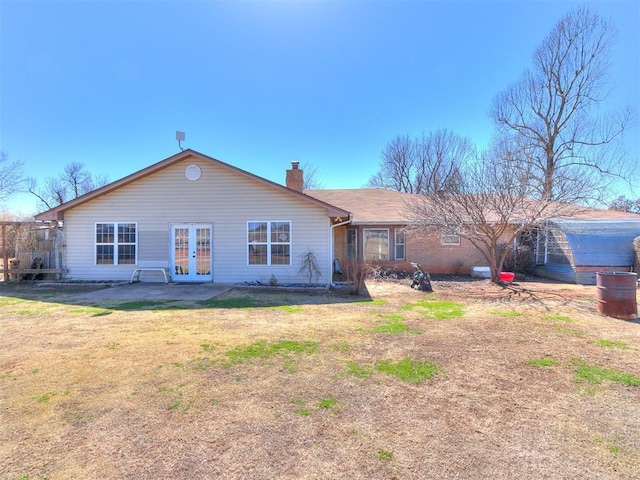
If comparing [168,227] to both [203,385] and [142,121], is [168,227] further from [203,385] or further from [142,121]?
[203,385]

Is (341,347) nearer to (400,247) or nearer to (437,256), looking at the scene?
(400,247)

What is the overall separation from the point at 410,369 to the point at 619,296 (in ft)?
19.6

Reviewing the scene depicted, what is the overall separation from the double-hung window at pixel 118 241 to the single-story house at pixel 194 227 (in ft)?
0.12

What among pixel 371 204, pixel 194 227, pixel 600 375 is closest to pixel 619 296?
pixel 600 375

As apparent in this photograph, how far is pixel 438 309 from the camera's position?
812cm

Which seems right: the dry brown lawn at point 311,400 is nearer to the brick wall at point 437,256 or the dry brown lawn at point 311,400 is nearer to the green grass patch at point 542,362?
the green grass patch at point 542,362

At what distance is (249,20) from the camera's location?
32.5ft

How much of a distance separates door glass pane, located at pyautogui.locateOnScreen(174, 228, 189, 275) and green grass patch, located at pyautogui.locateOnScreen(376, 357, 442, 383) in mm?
9792

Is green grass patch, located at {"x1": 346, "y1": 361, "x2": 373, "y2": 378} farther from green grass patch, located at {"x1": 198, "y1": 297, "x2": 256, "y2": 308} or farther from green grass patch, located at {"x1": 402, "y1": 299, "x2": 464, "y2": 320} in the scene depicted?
green grass patch, located at {"x1": 198, "y1": 297, "x2": 256, "y2": 308}

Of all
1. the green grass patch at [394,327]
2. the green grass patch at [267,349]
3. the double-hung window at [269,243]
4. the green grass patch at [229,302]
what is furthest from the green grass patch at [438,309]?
the double-hung window at [269,243]

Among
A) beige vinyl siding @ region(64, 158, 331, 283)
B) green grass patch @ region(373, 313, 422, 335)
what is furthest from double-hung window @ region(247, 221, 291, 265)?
green grass patch @ region(373, 313, 422, 335)

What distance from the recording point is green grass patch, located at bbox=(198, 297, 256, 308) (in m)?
8.43

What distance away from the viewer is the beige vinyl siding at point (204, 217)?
11.9 m

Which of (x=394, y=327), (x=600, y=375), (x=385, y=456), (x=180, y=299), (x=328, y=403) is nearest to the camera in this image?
(x=385, y=456)
